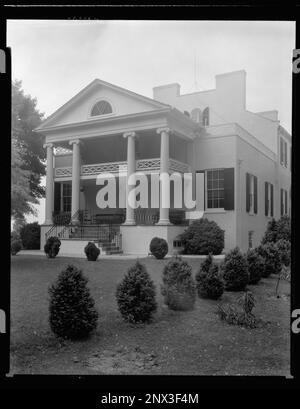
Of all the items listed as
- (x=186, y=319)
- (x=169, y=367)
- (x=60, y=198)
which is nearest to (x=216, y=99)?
(x=60, y=198)

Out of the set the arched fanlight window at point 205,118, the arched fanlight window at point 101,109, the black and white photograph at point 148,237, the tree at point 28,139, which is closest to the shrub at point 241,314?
the black and white photograph at point 148,237

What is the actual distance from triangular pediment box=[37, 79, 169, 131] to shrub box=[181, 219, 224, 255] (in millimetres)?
1622

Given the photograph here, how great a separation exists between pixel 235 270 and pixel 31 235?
2.78 meters

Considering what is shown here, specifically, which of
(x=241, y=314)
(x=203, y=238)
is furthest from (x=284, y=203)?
(x=241, y=314)

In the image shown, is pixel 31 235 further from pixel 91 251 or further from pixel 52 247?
pixel 91 251

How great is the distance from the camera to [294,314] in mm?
3203

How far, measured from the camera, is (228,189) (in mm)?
4656

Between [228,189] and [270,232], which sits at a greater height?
[228,189]

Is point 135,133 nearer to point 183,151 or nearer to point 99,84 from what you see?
point 183,151

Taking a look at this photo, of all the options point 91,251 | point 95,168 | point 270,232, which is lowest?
point 91,251

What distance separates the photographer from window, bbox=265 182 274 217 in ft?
15.0

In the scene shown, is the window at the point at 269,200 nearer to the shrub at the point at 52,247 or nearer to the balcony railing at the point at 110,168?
the balcony railing at the point at 110,168

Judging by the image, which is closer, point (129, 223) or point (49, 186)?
point (129, 223)

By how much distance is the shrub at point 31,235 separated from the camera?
4.08 m
